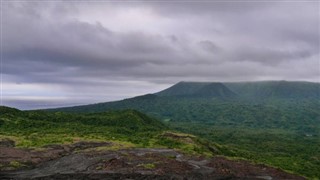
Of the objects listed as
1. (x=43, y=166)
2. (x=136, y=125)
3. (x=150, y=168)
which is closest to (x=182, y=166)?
(x=150, y=168)

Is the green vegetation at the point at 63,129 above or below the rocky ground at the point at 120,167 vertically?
above

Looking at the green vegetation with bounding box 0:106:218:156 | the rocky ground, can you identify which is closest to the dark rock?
the green vegetation with bounding box 0:106:218:156

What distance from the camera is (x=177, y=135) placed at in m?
134

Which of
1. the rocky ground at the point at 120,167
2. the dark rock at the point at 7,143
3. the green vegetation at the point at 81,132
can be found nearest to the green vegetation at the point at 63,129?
the green vegetation at the point at 81,132

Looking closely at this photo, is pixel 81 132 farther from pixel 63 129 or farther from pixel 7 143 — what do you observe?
pixel 7 143

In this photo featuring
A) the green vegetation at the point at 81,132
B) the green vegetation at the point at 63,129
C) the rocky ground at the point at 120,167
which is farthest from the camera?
the green vegetation at the point at 63,129

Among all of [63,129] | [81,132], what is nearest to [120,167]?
[81,132]

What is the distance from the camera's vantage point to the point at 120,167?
70125 millimetres

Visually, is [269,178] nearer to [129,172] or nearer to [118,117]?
[129,172]

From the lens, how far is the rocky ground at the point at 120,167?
66.1 m

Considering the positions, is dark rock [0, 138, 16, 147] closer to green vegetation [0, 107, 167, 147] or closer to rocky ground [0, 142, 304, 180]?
green vegetation [0, 107, 167, 147]

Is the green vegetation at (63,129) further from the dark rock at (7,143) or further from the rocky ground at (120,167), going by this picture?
the rocky ground at (120,167)

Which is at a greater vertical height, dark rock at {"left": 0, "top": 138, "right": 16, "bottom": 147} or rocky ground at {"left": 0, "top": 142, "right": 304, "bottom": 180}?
dark rock at {"left": 0, "top": 138, "right": 16, "bottom": 147}

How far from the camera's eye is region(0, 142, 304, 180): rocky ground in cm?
6612
